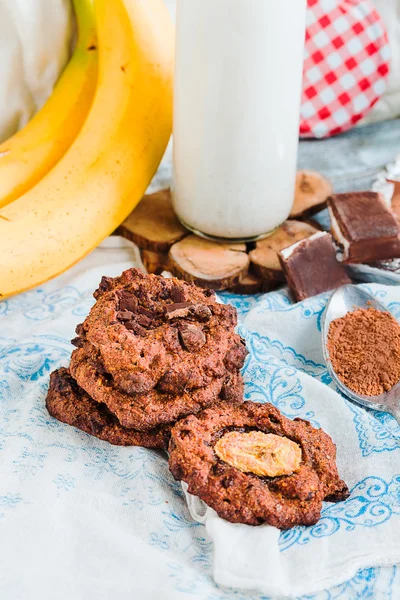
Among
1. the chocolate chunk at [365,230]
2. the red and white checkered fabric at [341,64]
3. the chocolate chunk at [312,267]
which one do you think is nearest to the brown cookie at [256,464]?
the chocolate chunk at [312,267]

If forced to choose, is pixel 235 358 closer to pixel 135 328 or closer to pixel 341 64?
pixel 135 328

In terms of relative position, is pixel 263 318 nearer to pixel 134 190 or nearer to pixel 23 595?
pixel 134 190

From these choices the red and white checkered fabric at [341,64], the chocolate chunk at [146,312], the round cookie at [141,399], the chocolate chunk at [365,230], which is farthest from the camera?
the red and white checkered fabric at [341,64]

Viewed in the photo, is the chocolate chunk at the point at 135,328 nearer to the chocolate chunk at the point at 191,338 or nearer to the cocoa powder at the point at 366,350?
the chocolate chunk at the point at 191,338

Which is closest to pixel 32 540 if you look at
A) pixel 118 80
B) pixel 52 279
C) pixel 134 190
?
pixel 52 279

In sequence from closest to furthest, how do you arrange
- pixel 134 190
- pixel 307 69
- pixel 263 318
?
pixel 263 318 → pixel 134 190 → pixel 307 69

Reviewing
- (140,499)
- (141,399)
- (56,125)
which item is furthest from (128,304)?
(56,125)
